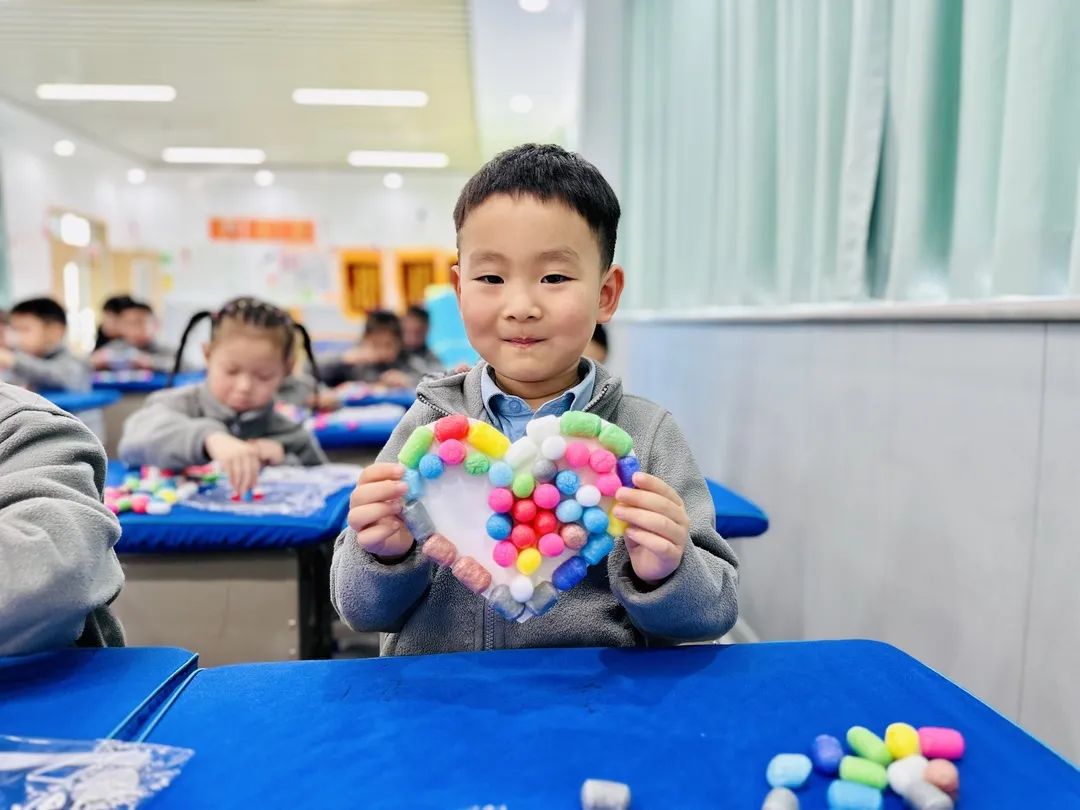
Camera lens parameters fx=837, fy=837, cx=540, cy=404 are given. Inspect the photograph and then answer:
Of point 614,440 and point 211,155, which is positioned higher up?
point 211,155

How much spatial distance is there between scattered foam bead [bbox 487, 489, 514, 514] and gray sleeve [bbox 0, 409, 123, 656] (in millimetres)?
399

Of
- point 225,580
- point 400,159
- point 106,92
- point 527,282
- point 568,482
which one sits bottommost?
point 225,580

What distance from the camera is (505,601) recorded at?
81 cm

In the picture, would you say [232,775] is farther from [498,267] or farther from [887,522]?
[887,522]

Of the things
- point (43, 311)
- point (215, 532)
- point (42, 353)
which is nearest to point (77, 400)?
point (42, 353)

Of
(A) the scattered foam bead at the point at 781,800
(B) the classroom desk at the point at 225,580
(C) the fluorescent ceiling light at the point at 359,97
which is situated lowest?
(B) the classroom desk at the point at 225,580

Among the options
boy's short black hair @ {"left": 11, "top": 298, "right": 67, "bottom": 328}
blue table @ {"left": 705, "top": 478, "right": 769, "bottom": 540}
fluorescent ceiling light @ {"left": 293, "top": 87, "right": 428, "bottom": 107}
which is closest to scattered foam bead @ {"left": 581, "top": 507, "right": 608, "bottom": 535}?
blue table @ {"left": 705, "top": 478, "right": 769, "bottom": 540}

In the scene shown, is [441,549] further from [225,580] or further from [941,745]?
[225,580]

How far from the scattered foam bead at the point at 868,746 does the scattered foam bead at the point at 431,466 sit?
1.36 feet

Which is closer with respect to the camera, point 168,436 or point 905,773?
point 905,773

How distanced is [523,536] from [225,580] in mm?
1363

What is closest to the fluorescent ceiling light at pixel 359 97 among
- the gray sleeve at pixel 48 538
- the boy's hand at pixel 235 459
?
the boy's hand at pixel 235 459

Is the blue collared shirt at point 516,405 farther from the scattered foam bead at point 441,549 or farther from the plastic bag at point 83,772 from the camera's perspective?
the plastic bag at point 83,772

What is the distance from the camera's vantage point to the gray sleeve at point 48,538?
0.77 meters
